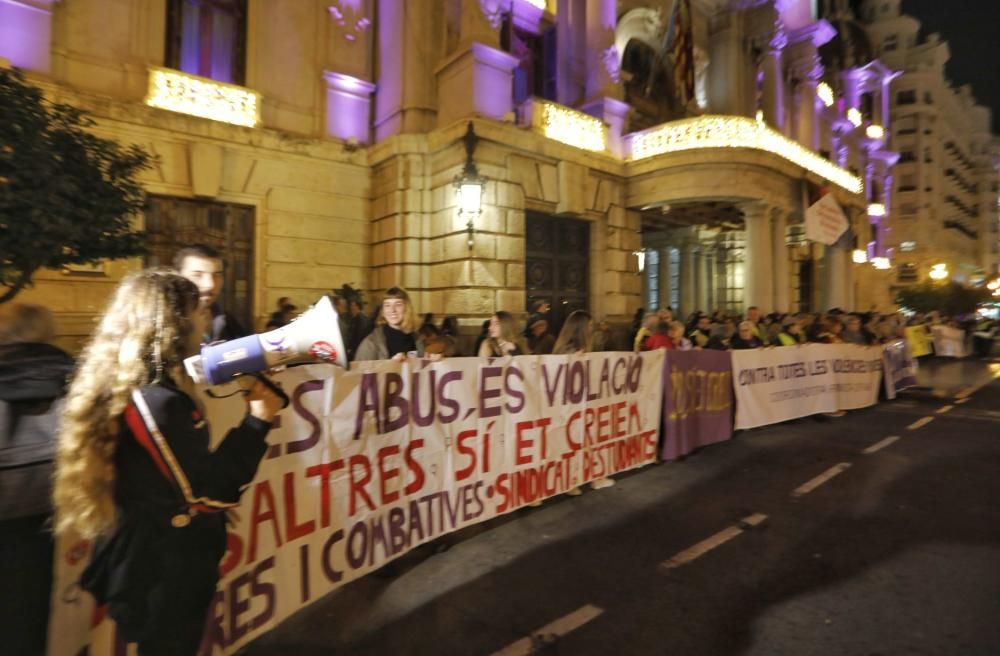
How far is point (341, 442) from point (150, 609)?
1.81 meters

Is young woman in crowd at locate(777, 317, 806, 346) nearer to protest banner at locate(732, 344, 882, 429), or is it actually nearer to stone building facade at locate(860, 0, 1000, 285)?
protest banner at locate(732, 344, 882, 429)

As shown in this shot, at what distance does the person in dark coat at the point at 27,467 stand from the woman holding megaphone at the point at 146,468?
31 centimetres

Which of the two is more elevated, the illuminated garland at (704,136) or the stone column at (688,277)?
the illuminated garland at (704,136)

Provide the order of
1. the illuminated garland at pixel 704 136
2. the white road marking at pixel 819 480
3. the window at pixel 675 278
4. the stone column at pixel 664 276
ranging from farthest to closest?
the stone column at pixel 664 276, the window at pixel 675 278, the illuminated garland at pixel 704 136, the white road marking at pixel 819 480

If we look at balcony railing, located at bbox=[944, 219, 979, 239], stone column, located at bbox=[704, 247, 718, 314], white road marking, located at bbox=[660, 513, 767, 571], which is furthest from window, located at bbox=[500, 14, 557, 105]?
balcony railing, located at bbox=[944, 219, 979, 239]

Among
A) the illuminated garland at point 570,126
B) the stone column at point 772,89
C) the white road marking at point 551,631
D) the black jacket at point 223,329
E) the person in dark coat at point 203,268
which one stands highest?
the stone column at point 772,89

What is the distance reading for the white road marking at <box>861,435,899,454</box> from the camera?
7.43m

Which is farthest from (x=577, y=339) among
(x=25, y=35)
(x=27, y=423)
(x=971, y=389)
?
(x=971, y=389)

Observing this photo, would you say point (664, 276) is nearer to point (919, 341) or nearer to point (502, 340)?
point (919, 341)

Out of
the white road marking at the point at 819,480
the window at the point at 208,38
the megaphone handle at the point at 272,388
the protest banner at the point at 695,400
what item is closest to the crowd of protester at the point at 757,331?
the protest banner at the point at 695,400

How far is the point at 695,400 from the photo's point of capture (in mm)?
7246

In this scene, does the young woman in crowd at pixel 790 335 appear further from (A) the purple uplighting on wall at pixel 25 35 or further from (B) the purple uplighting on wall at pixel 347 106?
(A) the purple uplighting on wall at pixel 25 35

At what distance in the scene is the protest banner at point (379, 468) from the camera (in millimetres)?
2986

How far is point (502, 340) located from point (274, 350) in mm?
4081
